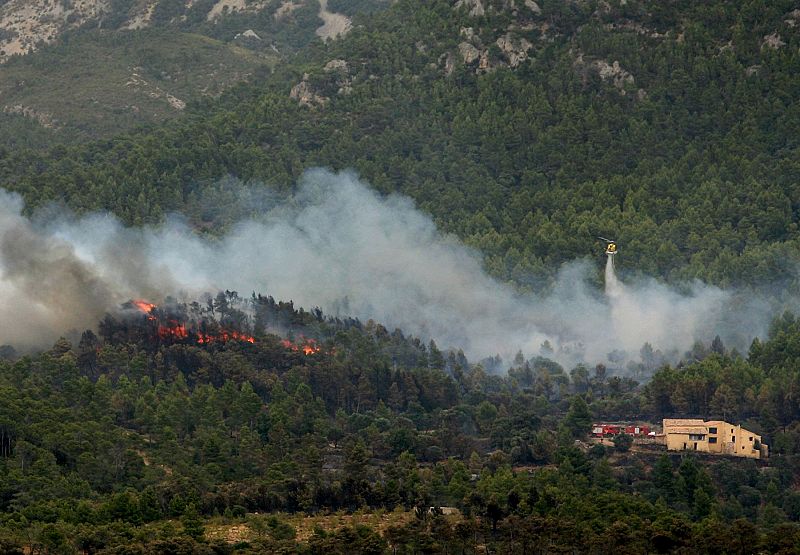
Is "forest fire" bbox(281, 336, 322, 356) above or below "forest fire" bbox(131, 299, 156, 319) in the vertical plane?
below

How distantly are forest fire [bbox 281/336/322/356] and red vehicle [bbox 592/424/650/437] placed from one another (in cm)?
2228

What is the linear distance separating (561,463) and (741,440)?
48.2 ft

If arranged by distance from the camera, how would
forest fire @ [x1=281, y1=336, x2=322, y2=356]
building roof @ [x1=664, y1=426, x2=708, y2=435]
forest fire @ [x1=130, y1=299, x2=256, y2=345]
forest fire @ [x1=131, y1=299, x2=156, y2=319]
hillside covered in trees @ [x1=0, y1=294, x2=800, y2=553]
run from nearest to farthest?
hillside covered in trees @ [x1=0, y1=294, x2=800, y2=553] < building roof @ [x1=664, y1=426, x2=708, y2=435] < forest fire @ [x1=130, y1=299, x2=256, y2=345] < forest fire @ [x1=281, y1=336, x2=322, y2=356] < forest fire @ [x1=131, y1=299, x2=156, y2=319]

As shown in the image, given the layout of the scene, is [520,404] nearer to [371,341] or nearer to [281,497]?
[371,341]

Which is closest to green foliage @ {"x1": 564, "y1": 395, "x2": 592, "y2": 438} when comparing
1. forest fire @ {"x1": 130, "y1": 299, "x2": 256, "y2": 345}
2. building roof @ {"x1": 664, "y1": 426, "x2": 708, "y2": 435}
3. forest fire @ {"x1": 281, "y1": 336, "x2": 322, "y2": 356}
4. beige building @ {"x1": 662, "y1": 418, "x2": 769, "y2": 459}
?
beige building @ {"x1": 662, "y1": 418, "x2": 769, "y2": 459}

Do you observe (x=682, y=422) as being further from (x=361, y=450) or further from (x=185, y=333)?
(x=185, y=333)

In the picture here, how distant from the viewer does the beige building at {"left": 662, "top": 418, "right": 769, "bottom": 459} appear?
17425cm

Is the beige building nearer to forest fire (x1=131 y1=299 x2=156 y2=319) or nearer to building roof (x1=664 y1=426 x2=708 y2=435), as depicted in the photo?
building roof (x1=664 y1=426 x2=708 y2=435)

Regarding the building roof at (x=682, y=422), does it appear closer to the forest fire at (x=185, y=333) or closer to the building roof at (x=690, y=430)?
the building roof at (x=690, y=430)

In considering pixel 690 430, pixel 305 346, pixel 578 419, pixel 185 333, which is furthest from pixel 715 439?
pixel 185 333

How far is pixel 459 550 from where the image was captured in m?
146

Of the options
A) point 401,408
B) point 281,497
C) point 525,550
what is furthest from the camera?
point 401,408

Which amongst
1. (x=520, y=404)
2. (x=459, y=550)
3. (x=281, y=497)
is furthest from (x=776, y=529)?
(x=520, y=404)

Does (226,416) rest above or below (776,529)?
above
